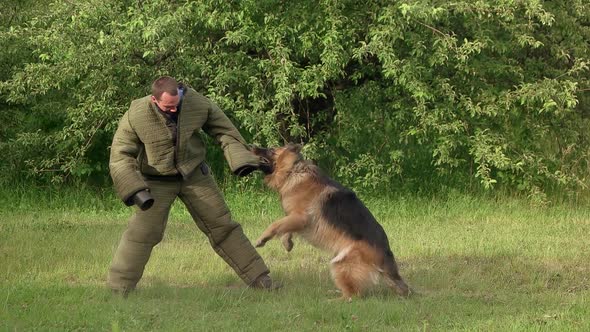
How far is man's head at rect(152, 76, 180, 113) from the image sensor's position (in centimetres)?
741

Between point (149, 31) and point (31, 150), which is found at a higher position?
point (149, 31)

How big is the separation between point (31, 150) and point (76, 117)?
1429 millimetres

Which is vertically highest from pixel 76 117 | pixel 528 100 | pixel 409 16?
pixel 409 16

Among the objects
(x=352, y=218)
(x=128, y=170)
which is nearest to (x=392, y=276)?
(x=352, y=218)

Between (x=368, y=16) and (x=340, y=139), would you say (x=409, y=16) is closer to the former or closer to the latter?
(x=368, y=16)

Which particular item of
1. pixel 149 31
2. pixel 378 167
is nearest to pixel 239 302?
pixel 149 31

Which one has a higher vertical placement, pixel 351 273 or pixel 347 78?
pixel 351 273

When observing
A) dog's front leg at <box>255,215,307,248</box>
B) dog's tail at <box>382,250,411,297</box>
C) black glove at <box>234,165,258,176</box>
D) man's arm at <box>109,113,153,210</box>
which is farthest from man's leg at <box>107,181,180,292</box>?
dog's tail at <box>382,250,411,297</box>

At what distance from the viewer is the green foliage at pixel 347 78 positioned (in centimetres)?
1192

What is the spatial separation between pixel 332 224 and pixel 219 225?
98 centimetres

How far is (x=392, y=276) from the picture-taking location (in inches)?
301

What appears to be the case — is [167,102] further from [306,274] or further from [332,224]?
[306,274]

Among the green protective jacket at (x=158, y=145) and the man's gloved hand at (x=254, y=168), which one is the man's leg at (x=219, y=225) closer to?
the green protective jacket at (x=158, y=145)

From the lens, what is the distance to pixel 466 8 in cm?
1119
